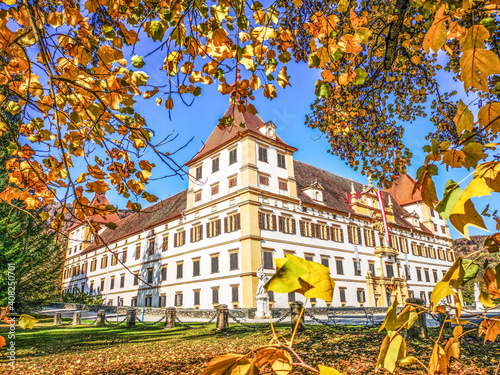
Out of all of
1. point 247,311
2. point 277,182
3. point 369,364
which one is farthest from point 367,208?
point 369,364

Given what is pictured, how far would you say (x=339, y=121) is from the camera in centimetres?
810

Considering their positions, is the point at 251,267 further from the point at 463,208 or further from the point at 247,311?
the point at 463,208

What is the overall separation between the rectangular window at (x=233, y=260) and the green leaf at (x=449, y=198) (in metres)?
23.4

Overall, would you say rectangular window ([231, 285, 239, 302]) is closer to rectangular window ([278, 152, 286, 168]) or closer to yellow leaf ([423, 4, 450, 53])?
rectangular window ([278, 152, 286, 168])

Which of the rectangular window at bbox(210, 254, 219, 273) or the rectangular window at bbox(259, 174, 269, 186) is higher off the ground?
the rectangular window at bbox(259, 174, 269, 186)

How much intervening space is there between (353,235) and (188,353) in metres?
24.9

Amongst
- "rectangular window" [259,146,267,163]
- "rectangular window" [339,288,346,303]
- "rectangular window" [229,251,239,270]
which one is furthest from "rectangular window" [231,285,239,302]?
"rectangular window" [259,146,267,163]

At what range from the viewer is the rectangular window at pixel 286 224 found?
84.0 ft

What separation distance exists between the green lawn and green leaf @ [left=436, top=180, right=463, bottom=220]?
5.77 m

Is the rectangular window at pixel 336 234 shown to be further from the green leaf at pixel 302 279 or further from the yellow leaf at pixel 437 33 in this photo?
the green leaf at pixel 302 279

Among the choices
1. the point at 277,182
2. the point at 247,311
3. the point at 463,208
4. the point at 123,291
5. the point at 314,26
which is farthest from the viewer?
the point at 123,291

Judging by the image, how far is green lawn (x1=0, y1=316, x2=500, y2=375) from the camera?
20.6 feet

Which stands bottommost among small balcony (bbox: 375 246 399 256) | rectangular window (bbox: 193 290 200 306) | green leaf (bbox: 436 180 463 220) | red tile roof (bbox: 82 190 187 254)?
rectangular window (bbox: 193 290 200 306)

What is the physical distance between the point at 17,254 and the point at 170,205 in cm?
1908
